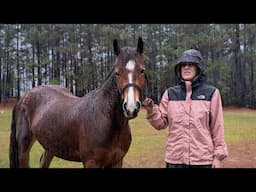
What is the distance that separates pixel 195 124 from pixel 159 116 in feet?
0.76

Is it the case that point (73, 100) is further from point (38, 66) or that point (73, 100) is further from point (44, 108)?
point (38, 66)

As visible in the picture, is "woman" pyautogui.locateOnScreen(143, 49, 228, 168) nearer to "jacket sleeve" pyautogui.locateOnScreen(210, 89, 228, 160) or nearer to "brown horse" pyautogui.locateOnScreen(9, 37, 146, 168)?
"jacket sleeve" pyautogui.locateOnScreen(210, 89, 228, 160)

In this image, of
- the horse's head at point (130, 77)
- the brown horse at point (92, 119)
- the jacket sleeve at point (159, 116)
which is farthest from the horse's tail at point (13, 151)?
the jacket sleeve at point (159, 116)

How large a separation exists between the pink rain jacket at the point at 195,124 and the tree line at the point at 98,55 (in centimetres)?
115

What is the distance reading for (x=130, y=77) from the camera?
1.92 meters

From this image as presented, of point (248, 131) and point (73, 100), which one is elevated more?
point (73, 100)

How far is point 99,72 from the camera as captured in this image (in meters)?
3.27

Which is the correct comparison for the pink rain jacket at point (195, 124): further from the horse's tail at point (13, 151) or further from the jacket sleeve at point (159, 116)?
the horse's tail at point (13, 151)

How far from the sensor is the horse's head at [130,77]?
1.82m

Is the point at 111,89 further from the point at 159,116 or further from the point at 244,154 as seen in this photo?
the point at 244,154

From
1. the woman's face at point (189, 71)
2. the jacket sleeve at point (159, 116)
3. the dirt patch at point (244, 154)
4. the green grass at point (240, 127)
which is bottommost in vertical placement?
the dirt patch at point (244, 154)

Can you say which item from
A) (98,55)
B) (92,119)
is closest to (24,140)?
(92,119)
